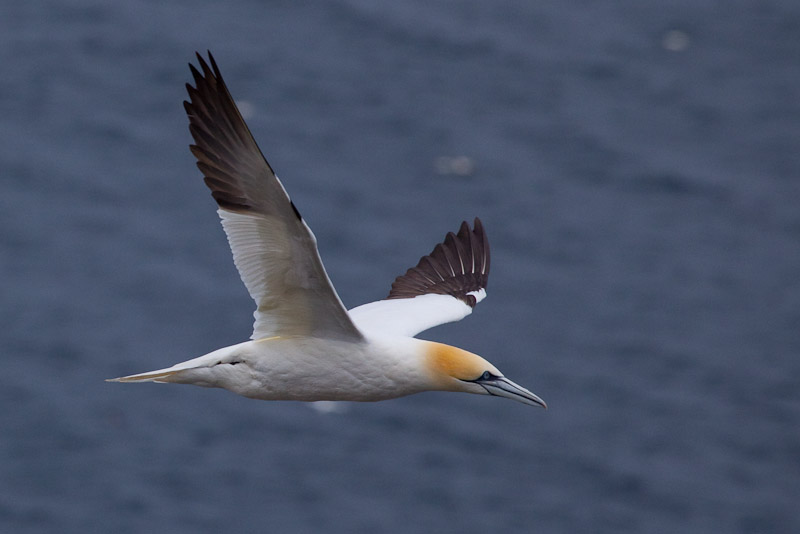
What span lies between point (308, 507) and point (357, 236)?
5.71 m

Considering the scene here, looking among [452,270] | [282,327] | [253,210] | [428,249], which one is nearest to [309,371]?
[282,327]

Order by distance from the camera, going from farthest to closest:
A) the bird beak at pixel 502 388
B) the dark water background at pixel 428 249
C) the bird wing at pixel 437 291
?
the dark water background at pixel 428 249 → the bird wing at pixel 437 291 → the bird beak at pixel 502 388

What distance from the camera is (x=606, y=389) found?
102ft

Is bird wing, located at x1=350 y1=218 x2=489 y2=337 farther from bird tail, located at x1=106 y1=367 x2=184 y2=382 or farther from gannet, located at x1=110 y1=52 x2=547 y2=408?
bird tail, located at x1=106 y1=367 x2=184 y2=382

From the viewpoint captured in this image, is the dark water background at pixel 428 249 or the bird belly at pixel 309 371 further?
the dark water background at pixel 428 249

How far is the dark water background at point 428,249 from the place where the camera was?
92.8 ft

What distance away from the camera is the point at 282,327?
9750mm

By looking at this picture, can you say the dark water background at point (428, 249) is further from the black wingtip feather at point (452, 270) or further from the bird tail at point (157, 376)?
the bird tail at point (157, 376)

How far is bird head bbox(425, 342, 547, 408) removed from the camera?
977cm

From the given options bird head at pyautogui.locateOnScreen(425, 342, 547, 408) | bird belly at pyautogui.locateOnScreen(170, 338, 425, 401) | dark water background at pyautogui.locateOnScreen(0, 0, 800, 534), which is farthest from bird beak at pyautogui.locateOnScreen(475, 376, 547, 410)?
dark water background at pyautogui.locateOnScreen(0, 0, 800, 534)

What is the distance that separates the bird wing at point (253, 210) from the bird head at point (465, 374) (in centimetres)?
59

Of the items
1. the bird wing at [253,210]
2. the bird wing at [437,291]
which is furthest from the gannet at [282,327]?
the bird wing at [437,291]

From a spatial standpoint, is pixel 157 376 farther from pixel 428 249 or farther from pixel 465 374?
pixel 428 249

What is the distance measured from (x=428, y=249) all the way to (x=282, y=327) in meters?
19.5
